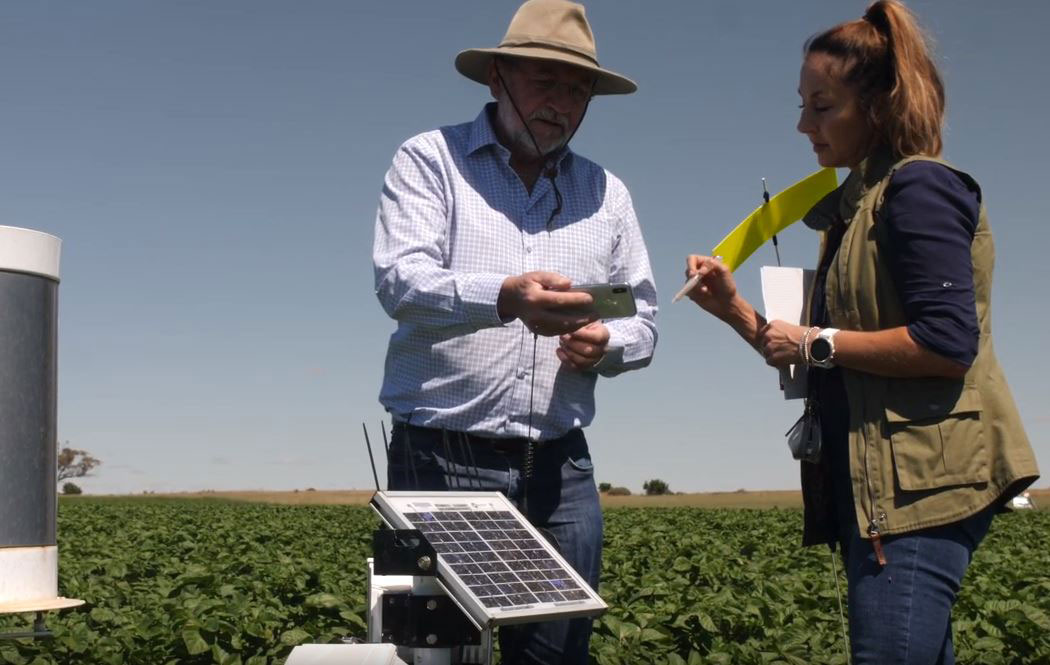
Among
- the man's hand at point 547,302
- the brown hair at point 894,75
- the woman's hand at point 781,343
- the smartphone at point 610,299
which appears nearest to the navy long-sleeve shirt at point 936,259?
the brown hair at point 894,75

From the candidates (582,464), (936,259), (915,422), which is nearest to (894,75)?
(936,259)

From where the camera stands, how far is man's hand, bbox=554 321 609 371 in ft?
9.72

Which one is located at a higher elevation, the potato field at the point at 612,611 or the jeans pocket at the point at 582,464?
the jeans pocket at the point at 582,464

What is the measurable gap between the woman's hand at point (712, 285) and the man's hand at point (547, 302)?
0.25 meters

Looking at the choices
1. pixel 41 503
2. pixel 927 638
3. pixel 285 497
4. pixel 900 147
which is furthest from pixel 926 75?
pixel 285 497

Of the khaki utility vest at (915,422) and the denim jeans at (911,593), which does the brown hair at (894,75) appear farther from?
the denim jeans at (911,593)

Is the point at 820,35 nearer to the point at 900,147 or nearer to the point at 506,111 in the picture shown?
the point at 900,147

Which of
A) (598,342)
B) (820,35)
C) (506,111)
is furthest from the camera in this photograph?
(506,111)

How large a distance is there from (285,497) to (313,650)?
43878mm

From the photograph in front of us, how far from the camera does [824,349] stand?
2418mm

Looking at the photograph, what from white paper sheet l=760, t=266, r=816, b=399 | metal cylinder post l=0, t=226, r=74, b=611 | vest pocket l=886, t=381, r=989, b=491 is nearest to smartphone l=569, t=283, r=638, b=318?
white paper sheet l=760, t=266, r=816, b=399

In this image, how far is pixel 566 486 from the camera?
121 inches

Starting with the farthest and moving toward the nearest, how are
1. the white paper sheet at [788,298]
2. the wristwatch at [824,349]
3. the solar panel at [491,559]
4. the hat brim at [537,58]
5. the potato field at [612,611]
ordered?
the potato field at [612,611] < the hat brim at [537,58] < the white paper sheet at [788,298] < the wristwatch at [824,349] < the solar panel at [491,559]

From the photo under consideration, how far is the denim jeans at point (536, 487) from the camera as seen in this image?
9.76 ft
